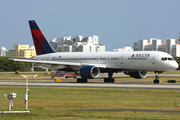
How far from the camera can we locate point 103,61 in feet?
174

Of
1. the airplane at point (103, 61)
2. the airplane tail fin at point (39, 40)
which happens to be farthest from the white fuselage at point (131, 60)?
the airplane tail fin at point (39, 40)

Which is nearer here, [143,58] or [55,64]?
[143,58]

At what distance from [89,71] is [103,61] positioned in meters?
3.70

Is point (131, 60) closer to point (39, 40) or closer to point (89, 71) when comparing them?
point (89, 71)

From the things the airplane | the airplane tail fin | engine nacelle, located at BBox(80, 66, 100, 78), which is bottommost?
engine nacelle, located at BBox(80, 66, 100, 78)

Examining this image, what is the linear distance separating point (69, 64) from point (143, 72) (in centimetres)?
1146

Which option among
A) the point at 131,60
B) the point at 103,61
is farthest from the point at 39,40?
the point at 131,60

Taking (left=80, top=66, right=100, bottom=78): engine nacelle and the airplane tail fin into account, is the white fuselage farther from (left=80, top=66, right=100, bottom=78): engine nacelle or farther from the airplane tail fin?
the airplane tail fin

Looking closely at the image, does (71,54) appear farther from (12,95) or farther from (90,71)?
(12,95)

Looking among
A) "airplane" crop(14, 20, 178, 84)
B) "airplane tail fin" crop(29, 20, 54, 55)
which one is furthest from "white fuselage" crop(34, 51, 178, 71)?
"airplane tail fin" crop(29, 20, 54, 55)

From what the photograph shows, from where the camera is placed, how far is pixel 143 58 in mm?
48594

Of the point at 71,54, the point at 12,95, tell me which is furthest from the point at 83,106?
the point at 71,54


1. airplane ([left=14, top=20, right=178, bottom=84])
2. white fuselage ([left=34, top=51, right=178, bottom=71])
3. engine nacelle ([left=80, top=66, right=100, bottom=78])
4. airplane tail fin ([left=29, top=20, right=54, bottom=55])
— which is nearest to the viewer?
white fuselage ([left=34, top=51, right=178, bottom=71])

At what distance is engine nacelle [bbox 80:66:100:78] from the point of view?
50.3 m
